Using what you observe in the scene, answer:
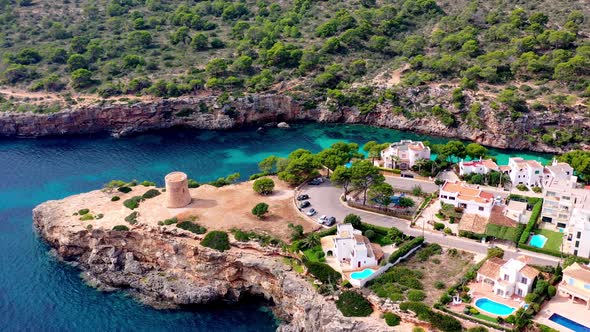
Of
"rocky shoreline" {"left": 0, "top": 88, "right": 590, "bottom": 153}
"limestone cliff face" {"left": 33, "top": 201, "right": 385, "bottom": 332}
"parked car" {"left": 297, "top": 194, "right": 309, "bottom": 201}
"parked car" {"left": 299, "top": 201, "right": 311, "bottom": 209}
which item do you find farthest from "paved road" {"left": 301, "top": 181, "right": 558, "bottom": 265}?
"rocky shoreline" {"left": 0, "top": 88, "right": 590, "bottom": 153}

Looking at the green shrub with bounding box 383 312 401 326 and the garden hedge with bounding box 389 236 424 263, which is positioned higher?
the garden hedge with bounding box 389 236 424 263

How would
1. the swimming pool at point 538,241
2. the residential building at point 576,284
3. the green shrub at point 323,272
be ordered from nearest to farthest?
1. the residential building at point 576,284
2. the green shrub at point 323,272
3. the swimming pool at point 538,241

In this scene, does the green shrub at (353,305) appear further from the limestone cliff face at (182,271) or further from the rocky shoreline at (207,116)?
the rocky shoreline at (207,116)

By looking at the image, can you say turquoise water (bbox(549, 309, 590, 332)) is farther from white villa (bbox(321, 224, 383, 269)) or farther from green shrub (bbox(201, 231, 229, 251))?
green shrub (bbox(201, 231, 229, 251))

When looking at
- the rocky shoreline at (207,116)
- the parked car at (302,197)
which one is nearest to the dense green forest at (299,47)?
the rocky shoreline at (207,116)

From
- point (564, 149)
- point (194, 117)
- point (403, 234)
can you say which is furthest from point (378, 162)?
point (194, 117)

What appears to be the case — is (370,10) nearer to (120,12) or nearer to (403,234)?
(120,12)
